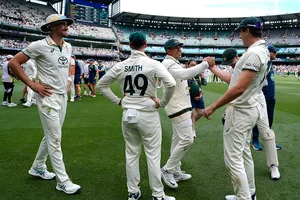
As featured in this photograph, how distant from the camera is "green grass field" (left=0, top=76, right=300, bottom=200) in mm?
3721

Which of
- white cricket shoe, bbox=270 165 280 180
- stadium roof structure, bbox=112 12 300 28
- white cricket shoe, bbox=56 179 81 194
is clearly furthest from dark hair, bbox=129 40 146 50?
stadium roof structure, bbox=112 12 300 28

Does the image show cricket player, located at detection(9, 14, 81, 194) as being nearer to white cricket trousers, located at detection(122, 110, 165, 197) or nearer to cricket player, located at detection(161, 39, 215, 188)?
white cricket trousers, located at detection(122, 110, 165, 197)

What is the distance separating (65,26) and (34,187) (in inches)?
99.5

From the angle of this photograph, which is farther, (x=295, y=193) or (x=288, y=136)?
(x=288, y=136)

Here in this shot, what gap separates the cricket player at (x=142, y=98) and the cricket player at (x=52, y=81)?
2.94 ft

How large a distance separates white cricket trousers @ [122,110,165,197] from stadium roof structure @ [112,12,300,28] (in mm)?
72592

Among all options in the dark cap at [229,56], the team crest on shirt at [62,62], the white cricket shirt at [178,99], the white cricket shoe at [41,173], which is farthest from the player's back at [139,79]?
the white cricket shoe at [41,173]

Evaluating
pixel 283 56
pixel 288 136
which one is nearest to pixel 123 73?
pixel 288 136

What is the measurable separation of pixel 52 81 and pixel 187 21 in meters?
77.9

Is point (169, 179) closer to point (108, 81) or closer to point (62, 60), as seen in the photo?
point (108, 81)

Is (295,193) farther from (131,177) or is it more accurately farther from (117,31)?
(117,31)

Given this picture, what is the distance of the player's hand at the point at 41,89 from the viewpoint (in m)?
3.61

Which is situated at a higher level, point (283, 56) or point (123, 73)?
point (283, 56)

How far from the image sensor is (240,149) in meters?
3.23
